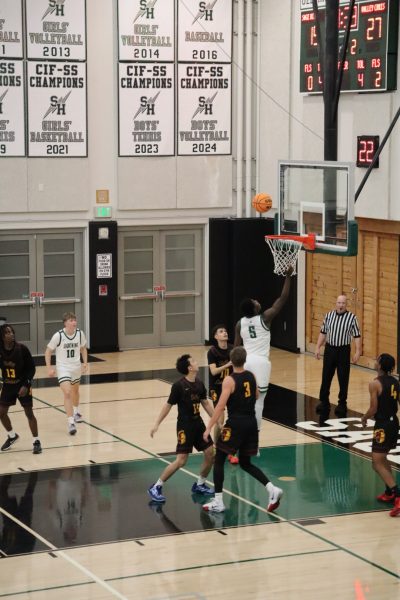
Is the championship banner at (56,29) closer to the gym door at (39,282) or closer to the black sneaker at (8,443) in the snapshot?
the gym door at (39,282)

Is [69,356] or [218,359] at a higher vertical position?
[218,359]

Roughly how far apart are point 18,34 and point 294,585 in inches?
A: 598

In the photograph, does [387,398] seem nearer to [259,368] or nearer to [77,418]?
[259,368]

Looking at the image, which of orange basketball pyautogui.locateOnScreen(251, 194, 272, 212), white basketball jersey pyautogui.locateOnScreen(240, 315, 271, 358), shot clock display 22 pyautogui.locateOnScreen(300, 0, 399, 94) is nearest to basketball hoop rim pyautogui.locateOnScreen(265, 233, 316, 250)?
orange basketball pyautogui.locateOnScreen(251, 194, 272, 212)

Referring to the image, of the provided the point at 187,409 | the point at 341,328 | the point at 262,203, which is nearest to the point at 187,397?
the point at 187,409

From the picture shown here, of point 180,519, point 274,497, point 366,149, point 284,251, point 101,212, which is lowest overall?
point 180,519

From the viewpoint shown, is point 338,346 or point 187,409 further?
point 338,346

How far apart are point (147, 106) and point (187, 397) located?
39.9 ft

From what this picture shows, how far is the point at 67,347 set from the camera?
16.9 metres

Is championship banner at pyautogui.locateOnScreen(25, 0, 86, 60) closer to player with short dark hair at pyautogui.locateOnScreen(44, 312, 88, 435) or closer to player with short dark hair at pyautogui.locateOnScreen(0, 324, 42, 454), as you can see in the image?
player with short dark hair at pyautogui.locateOnScreen(44, 312, 88, 435)

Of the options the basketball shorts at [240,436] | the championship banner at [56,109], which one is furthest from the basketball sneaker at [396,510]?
the championship banner at [56,109]

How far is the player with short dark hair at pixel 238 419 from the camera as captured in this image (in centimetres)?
1290

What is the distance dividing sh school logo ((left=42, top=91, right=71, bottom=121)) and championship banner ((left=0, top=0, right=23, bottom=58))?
3.68ft

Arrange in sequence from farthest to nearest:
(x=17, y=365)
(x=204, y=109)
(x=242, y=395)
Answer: (x=204, y=109) → (x=17, y=365) → (x=242, y=395)
